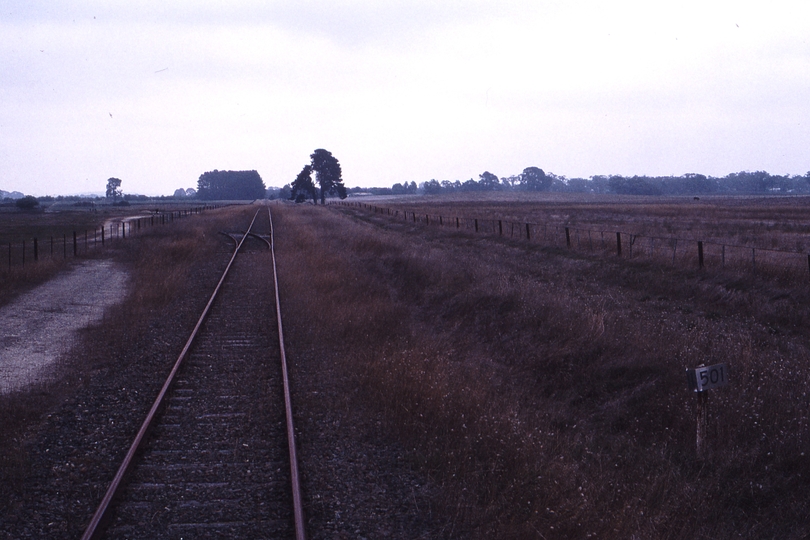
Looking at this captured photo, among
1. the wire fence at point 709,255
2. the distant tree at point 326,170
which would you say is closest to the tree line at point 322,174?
the distant tree at point 326,170

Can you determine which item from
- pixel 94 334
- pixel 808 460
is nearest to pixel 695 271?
pixel 808 460

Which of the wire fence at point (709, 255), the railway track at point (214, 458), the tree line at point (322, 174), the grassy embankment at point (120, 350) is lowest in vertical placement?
the railway track at point (214, 458)

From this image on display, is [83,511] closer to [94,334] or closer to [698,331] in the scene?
[94,334]

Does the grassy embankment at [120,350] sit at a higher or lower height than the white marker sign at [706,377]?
lower

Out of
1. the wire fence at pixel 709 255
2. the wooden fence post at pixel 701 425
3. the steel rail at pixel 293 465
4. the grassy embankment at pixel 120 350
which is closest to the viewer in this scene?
the steel rail at pixel 293 465

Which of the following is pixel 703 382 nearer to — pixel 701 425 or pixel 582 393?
pixel 701 425

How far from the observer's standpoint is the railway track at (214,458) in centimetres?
552

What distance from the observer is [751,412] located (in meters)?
7.96

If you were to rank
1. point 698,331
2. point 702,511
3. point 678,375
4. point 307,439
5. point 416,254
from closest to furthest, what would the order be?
point 702,511 < point 307,439 < point 678,375 < point 698,331 < point 416,254

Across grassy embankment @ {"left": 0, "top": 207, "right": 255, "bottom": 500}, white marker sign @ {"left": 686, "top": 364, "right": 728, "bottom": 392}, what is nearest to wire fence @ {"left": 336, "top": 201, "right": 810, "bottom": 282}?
white marker sign @ {"left": 686, "top": 364, "right": 728, "bottom": 392}

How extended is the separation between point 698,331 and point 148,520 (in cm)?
991

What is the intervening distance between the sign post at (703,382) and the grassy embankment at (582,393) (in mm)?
341

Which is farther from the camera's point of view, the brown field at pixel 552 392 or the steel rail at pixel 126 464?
the brown field at pixel 552 392

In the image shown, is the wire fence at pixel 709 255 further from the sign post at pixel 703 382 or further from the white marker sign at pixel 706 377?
the white marker sign at pixel 706 377
